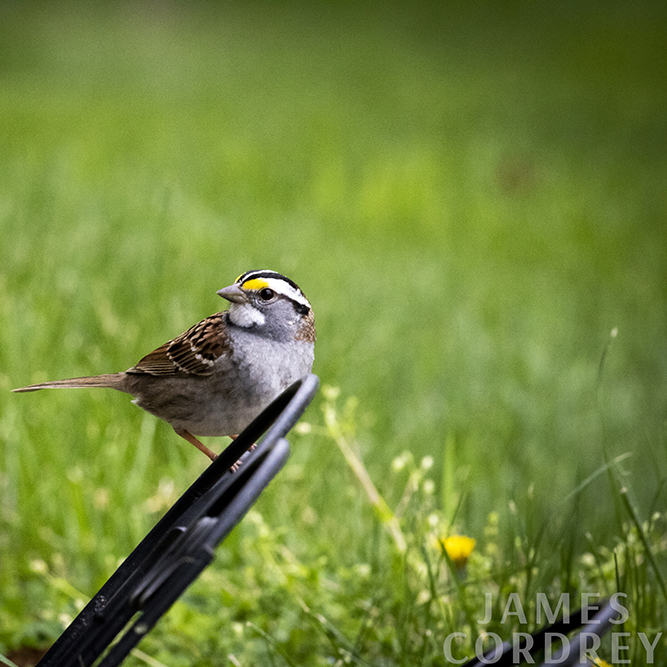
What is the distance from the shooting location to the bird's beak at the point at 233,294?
0.59 meters

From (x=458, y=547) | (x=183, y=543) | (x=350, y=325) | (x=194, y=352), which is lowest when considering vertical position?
(x=183, y=543)

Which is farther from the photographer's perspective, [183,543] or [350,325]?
[350,325]

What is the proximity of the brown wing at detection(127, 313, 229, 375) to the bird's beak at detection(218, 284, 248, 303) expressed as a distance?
0.05m

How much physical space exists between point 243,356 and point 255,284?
6 cm

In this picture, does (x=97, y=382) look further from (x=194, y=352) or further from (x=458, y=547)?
(x=458, y=547)

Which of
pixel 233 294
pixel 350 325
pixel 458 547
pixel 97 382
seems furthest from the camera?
pixel 350 325

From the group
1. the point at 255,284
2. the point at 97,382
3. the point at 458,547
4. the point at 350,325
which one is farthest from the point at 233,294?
the point at 350,325

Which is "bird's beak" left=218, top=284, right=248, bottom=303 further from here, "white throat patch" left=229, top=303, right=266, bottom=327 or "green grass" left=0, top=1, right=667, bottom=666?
"green grass" left=0, top=1, right=667, bottom=666

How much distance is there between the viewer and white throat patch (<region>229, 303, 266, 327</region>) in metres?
0.62

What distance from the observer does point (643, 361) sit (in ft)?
13.4

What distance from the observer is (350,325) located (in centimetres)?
285

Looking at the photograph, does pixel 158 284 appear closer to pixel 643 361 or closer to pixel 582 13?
pixel 643 361

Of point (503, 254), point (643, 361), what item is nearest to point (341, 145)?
point (503, 254)

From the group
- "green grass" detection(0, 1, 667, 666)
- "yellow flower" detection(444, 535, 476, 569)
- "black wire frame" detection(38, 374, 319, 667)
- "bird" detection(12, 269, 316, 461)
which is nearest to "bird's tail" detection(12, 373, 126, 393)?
"bird" detection(12, 269, 316, 461)
